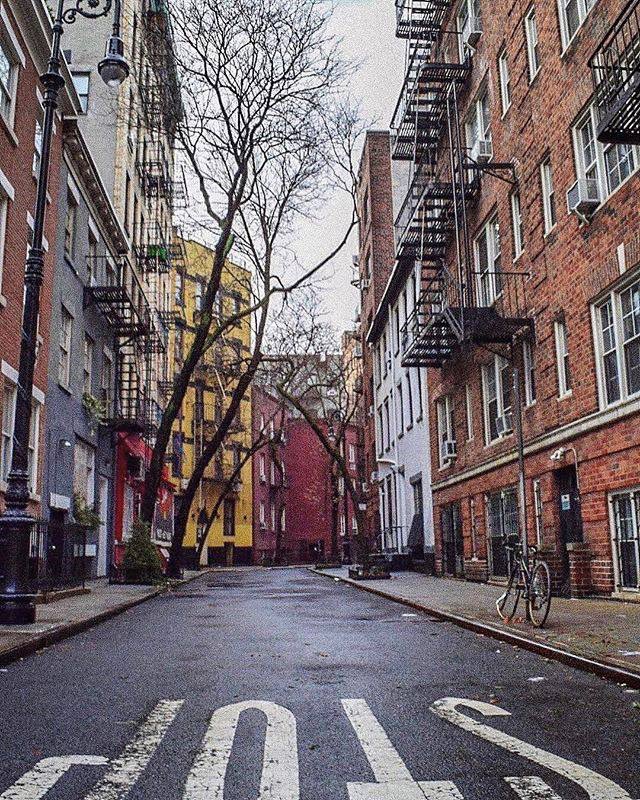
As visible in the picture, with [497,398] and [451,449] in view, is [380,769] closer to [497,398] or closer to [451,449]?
[497,398]

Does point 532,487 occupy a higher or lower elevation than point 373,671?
higher

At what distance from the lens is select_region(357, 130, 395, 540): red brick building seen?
42.9m

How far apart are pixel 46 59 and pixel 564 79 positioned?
11337 mm

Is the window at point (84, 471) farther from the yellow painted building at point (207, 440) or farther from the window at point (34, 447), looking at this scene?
the yellow painted building at point (207, 440)

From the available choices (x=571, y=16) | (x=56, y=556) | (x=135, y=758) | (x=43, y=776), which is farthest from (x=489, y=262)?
(x=43, y=776)

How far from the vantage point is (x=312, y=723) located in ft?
17.6

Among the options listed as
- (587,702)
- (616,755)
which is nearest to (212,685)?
(587,702)

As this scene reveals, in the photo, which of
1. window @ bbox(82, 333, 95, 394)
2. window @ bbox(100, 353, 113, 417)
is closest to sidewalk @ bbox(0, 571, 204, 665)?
window @ bbox(82, 333, 95, 394)

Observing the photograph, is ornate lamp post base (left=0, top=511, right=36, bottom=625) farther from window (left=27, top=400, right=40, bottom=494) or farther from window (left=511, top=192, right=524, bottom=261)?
window (left=511, top=192, right=524, bottom=261)

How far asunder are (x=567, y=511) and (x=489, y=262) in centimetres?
780

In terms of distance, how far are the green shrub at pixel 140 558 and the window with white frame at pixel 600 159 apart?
14.2 meters

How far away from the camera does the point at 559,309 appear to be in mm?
16062

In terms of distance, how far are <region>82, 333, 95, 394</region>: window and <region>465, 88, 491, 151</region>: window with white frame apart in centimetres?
1271

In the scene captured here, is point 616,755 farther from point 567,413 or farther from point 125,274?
point 125,274
